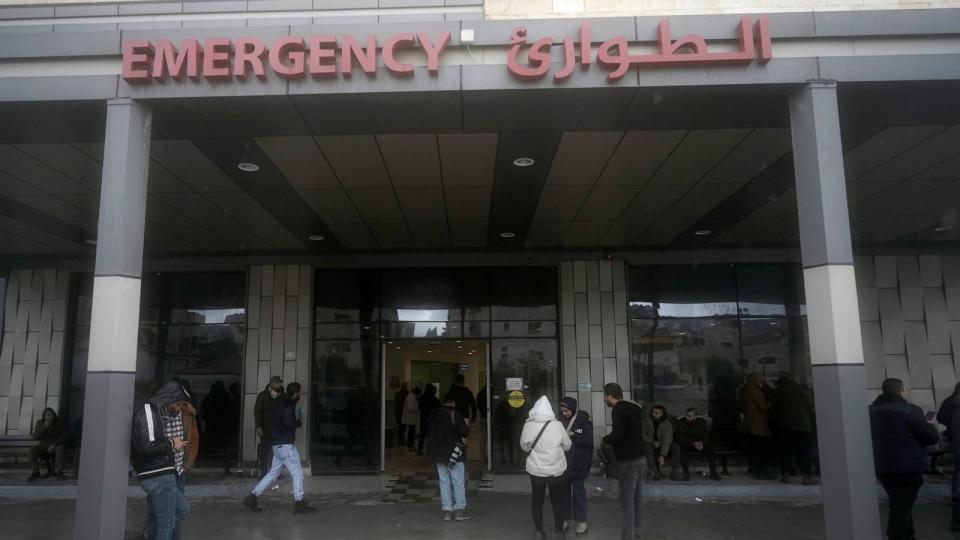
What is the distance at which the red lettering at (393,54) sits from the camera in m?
6.21

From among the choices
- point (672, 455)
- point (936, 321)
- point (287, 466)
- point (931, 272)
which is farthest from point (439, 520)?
point (931, 272)

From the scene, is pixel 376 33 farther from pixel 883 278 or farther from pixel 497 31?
pixel 883 278

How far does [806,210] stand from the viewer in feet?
20.2

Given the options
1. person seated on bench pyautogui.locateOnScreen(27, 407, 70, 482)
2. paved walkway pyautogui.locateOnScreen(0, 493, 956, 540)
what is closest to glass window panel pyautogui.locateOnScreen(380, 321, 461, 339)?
paved walkway pyautogui.locateOnScreen(0, 493, 956, 540)

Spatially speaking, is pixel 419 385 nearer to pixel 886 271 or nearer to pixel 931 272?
pixel 886 271

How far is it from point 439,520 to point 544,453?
210 cm

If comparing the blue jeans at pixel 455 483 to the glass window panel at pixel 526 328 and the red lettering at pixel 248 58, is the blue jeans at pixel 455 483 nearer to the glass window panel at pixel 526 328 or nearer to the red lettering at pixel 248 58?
the glass window panel at pixel 526 328

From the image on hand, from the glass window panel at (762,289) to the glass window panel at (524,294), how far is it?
3.39 m

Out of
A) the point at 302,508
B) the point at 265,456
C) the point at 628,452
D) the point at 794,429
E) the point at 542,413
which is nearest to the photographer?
the point at 628,452

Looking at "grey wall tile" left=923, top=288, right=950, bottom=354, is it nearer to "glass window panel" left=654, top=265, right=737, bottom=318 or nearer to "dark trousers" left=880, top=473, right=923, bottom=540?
"glass window panel" left=654, top=265, right=737, bottom=318

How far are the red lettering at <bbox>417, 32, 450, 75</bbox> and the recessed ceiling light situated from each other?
2.03m

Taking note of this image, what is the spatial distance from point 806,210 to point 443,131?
347cm

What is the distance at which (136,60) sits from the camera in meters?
6.33

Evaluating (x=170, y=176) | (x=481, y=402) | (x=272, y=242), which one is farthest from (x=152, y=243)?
(x=481, y=402)
